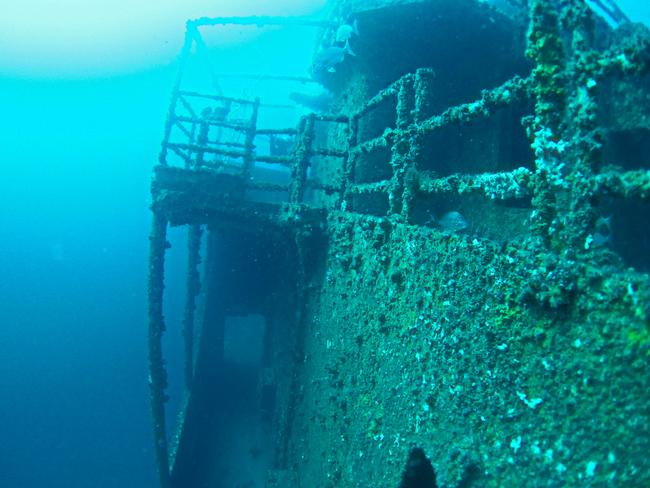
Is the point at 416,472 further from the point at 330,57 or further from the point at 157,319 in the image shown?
the point at 330,57

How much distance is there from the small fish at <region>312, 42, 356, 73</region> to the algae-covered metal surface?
157 millimetres

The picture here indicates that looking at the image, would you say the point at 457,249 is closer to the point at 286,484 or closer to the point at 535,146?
the point at 535,146

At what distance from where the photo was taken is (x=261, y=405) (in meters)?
7.62

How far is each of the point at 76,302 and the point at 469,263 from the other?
23831 millimetres

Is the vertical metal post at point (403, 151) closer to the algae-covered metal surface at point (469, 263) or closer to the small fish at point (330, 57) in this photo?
the algae-covered metal surface at point (469, 263)

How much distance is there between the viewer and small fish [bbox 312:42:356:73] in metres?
5.78

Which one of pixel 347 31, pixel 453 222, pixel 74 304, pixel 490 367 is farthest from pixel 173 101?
pixel 74 304

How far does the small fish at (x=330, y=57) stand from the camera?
5.78m

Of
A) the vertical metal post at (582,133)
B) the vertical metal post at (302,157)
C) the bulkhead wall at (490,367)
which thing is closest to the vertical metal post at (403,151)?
the bulkhead wall at (490,367)

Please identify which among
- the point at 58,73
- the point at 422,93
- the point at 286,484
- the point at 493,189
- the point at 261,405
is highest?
the point at 58,73

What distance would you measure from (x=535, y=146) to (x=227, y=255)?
310 inches

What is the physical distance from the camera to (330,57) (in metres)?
6.01

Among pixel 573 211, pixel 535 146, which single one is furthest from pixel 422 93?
pixel 573 211

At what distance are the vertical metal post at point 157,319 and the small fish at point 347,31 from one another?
3389 mm
